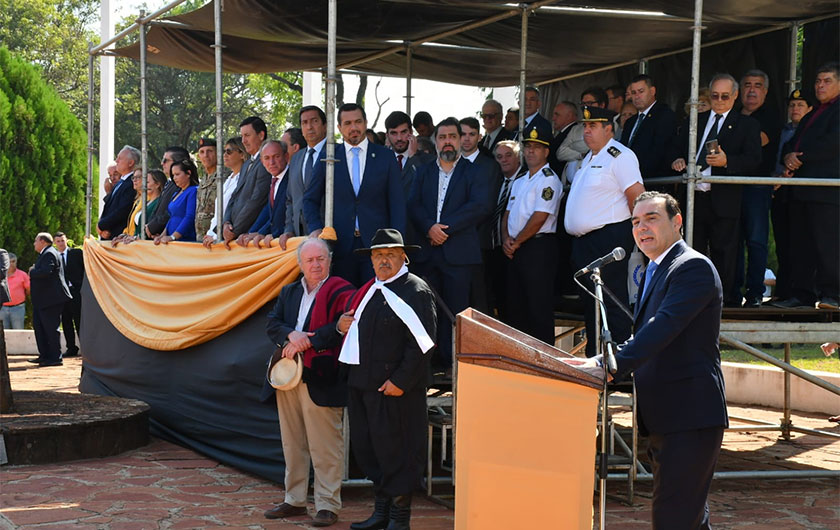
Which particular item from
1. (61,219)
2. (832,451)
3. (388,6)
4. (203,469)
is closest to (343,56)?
(388,6)

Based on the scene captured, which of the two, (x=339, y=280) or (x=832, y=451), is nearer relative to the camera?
(x=339, y=280)

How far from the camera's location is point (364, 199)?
26.2 ft

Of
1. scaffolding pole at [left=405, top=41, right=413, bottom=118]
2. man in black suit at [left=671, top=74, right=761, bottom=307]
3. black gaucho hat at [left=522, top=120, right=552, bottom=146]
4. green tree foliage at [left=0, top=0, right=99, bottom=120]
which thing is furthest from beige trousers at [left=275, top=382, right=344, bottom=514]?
green tree foliage at [left=0, top=0, right=99, bottom=120]

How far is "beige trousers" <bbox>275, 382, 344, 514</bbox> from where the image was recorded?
7.13m

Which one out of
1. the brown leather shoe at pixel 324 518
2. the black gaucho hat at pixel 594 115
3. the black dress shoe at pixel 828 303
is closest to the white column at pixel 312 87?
the black gaucho hat at pixel 594 115

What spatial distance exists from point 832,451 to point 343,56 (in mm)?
6467

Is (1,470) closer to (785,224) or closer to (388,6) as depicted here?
(388,6)

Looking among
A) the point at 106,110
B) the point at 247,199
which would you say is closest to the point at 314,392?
the point at 247,199

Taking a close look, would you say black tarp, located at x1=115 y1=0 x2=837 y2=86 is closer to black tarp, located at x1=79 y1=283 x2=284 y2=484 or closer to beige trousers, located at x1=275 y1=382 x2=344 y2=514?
black tarp, located at x1=79 y1=283 x2=284 y2=484

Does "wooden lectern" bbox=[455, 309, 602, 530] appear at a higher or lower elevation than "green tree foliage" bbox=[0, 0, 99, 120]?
lower

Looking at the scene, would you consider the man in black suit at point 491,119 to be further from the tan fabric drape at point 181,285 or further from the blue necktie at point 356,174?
the tan fabric drape at point 181,285

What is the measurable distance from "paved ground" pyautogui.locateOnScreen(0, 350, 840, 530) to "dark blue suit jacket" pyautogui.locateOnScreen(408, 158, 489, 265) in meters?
1.87

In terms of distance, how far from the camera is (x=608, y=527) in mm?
7020

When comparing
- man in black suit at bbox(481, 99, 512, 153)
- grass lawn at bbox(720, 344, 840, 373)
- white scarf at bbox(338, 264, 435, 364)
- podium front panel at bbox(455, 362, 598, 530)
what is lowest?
grass lawn at bbox(720, 344, 840, 373)
